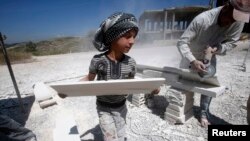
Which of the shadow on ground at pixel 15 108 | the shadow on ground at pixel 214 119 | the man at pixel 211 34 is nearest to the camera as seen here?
the man at pixel 211 34

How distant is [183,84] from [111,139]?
1.72 metres

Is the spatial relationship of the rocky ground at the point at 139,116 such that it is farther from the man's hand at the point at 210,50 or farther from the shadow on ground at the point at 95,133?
the man's hand at the point at 210,50

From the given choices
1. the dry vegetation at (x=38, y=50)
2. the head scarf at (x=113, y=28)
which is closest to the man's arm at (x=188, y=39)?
the head scarf at (x=113, y=28)

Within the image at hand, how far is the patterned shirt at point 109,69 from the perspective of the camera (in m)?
1.88

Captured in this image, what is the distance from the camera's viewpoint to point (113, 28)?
5.78 ft

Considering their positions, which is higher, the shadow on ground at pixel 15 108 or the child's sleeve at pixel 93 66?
the child's sleeve at pixel 93 66

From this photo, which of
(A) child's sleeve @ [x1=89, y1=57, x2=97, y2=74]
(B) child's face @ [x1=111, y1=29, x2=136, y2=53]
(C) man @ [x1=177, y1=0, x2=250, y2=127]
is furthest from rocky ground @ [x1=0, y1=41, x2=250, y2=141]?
(B) child's face @ [x1=111, y1=29, x2=136, y2=53]

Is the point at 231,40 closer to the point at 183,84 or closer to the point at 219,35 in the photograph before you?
the point at 219,35

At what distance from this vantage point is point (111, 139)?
74.9 inches

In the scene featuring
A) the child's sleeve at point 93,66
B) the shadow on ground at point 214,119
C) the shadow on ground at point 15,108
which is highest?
the child's sleeve at point 93,66

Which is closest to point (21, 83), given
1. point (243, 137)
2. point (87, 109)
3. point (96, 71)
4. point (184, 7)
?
point (87, 109)

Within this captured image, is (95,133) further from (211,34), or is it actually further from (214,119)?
(211,34)

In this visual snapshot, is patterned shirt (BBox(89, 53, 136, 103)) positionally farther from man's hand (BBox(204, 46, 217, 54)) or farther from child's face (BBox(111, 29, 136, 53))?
man's hand (BBox(204, 46, 217, 54))

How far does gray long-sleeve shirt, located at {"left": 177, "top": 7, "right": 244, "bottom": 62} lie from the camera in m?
2.73
